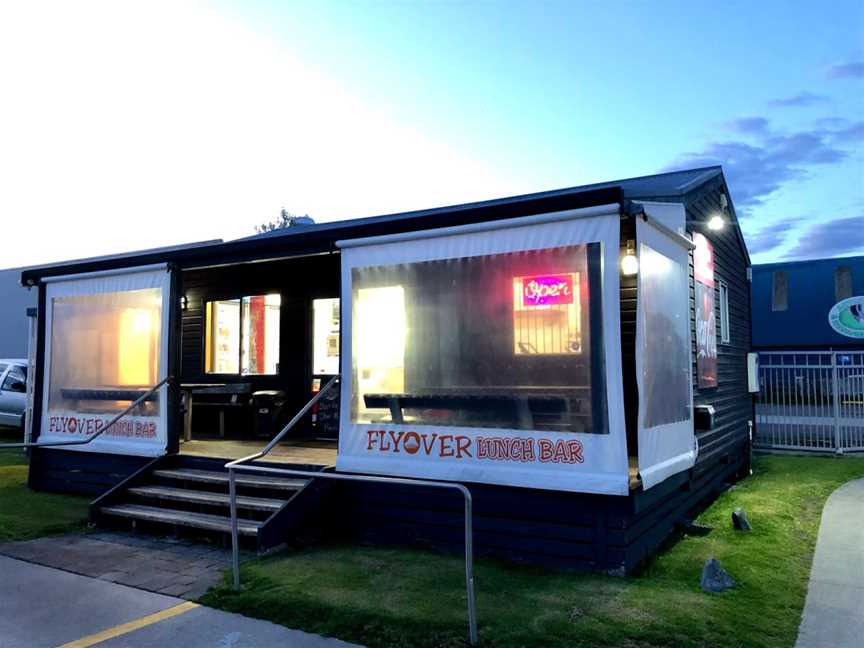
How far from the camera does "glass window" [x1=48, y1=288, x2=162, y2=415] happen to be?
784 centimetres

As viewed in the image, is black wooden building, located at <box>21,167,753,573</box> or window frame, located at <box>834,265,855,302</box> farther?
window frame, located at <box>834,265,855,302</box>

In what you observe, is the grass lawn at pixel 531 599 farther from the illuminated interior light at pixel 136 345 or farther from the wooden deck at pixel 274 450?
the illuminated interior light at pixel 136 345

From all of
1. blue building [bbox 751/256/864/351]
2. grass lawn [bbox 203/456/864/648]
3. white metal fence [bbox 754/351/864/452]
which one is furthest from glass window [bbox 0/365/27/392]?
blue building [bbox 751/256/864/351]

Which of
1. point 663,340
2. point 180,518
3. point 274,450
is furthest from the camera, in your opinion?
point 274,450

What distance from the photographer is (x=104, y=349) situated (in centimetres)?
816

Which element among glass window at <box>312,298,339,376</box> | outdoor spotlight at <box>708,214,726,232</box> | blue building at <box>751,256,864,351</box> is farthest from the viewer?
blue building at <box>751,256,864,351</box>

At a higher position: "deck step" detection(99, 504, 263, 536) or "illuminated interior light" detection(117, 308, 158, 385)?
"illuminated interior light" detection(117, 308, 158, 385)

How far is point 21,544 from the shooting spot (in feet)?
19.5

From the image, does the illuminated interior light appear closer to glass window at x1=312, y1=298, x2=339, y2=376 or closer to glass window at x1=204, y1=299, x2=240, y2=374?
glass window at x1=312, y1=298, x2=339, y2=376

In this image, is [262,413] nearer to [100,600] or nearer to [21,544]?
[21,544]

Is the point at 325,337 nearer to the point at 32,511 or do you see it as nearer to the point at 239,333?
the point at 239,333

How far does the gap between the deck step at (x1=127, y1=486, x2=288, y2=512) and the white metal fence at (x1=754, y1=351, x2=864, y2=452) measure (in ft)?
33.7

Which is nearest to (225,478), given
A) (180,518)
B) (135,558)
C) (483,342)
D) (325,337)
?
(180,518)

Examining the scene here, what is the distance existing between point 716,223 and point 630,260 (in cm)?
416
